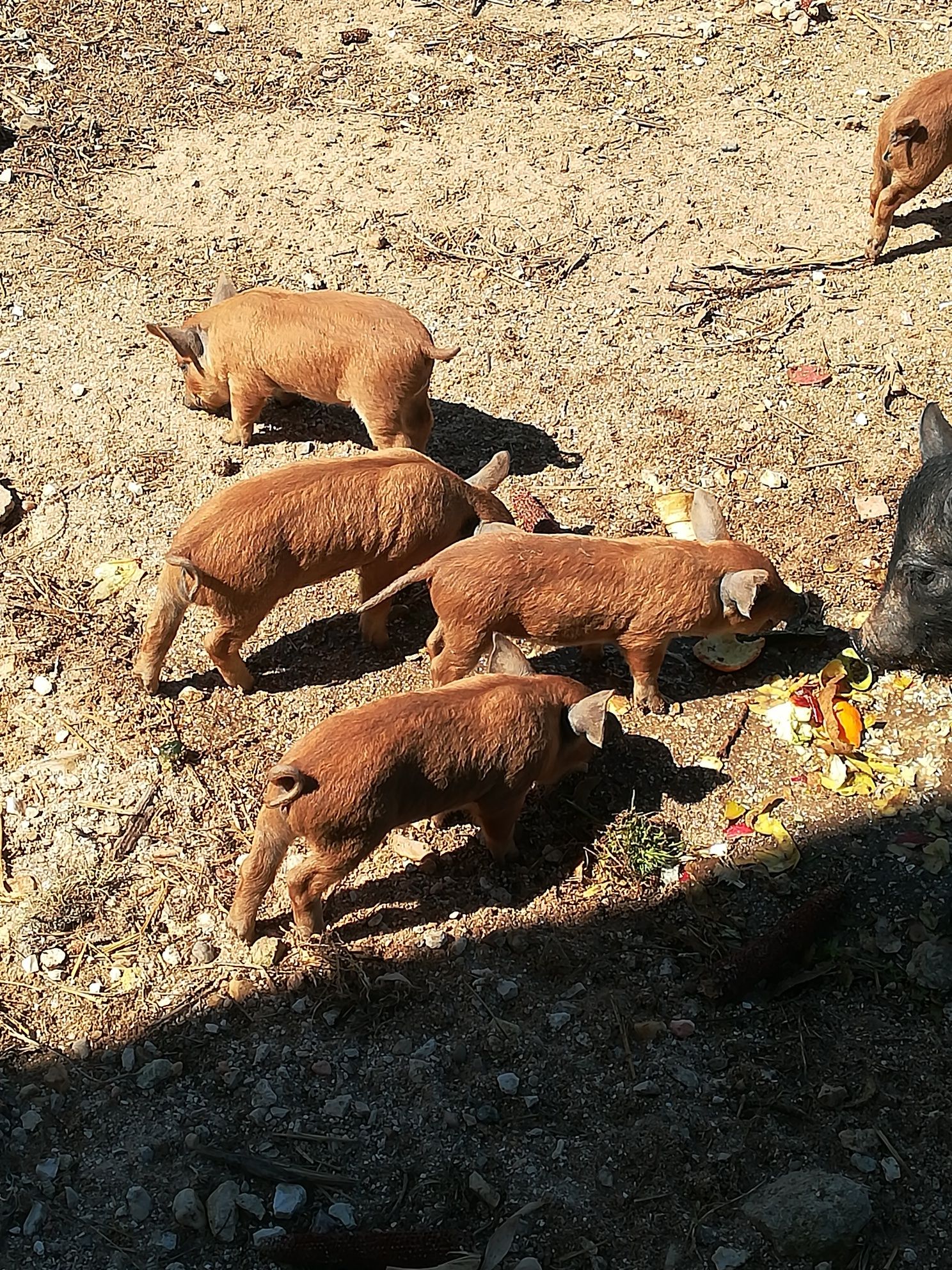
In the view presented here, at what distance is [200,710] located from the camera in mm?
5281

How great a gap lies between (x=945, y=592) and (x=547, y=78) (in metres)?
5.62

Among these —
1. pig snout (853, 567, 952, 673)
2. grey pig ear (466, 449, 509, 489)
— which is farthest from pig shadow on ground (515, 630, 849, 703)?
grey pig ear (466, 449, 509, 489)

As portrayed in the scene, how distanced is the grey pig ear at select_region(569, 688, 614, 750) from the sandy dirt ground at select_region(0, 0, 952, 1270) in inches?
18.8

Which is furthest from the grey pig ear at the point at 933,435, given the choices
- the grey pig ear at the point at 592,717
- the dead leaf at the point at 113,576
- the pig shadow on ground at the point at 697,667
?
the dead leaf at the point at 113,576

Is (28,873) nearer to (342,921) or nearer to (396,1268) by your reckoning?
(342,921)

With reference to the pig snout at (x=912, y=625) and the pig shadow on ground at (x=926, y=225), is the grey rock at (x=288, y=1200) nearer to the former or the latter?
the pig snout at (x=912, y=625)

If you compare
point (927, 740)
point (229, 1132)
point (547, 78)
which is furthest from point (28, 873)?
point (547, 78)

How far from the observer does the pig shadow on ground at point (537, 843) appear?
464cm

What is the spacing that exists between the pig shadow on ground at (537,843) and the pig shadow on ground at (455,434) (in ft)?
6.09

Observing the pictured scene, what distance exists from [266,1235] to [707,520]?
327 cm

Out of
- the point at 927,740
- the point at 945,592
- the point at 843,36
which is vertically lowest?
the point at 927,740

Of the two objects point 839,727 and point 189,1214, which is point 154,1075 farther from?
point 839,727

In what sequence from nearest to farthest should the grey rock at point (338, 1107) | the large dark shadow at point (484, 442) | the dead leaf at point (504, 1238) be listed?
1. the dead leaf at point (504, 1238)
2. the grey rock at point (338, 1107)
3. the large dark shadow at point (484, 442)

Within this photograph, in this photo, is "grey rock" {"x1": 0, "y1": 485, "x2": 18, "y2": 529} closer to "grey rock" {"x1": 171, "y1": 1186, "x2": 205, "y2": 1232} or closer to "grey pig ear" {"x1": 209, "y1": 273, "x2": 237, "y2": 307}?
"grey pig ear" {"x1": 209, "y1": 273, "x2": 237, "y2": 307}
